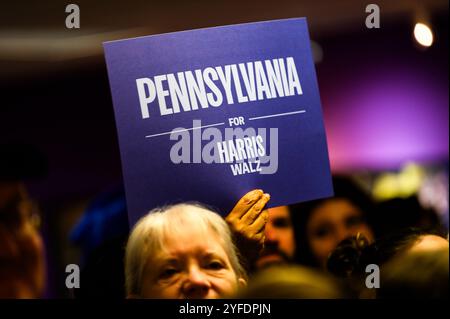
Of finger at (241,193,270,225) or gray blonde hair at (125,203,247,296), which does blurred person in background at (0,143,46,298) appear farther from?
finger at (241,193,270,225)

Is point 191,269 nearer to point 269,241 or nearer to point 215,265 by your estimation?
point 215,265

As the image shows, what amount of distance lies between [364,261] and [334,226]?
0.95 m

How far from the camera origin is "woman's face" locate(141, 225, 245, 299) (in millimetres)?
1762

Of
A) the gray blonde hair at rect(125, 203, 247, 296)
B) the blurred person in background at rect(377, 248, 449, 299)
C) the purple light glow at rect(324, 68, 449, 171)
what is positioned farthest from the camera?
the purple light glow at rect(324, 68, 449, 171)

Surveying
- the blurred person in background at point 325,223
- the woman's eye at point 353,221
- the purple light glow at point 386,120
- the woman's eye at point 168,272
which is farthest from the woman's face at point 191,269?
the purple light glow at point 386,120

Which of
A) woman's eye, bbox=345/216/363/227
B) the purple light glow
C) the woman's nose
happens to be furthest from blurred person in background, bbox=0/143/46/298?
the purple light glow

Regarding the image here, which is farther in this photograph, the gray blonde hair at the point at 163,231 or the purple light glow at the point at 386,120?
the purple light glow at the point at 386,120

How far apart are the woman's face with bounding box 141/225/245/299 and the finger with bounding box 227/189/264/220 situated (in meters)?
0.08

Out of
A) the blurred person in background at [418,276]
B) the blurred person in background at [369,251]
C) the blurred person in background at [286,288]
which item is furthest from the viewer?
the blurred person in background at [369,251]

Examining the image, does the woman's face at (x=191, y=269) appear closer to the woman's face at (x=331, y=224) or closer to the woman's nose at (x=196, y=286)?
the woman's nose at (x=196, y=286)

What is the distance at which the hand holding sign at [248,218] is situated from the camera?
186cm

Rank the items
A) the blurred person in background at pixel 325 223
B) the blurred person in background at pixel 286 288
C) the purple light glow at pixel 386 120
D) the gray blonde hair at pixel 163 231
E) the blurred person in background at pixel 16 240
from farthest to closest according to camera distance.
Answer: the purple light glow at pixel 386 120 < the blurred person in background at pixel 325 223 < the blurred person in background at pixel 16 240 < the gray blonde hair at pixel 163 231 < the blurred person in background at pixel 286 288

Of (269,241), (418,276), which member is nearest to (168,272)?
(418,276)
